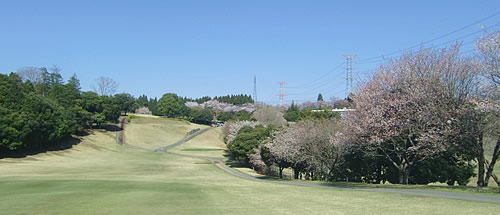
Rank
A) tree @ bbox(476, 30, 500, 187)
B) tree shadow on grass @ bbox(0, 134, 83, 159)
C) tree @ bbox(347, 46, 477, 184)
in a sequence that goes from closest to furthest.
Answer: tree @ bbox(476, 30, 500, 187)
tree @ bbox(347, 46, 477, 184)
tree shadow on grass @ bbox(0, 134, 83, 159)

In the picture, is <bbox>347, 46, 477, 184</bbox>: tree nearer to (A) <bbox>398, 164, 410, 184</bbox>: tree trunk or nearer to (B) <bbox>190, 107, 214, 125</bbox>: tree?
(A) <bbox>398, 164, 410, 184</bbox>: tree trunk

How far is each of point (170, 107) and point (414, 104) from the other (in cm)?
14017

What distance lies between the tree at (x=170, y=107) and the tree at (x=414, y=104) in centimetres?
13454

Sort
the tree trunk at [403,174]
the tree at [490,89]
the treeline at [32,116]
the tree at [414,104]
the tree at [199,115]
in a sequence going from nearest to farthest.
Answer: the tree at [490,89] → the tree at [414,104] → the tree trunk at [403,174] → the treeline at [32,116] → the tree at [199,115]

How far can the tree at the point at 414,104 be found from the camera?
25.5m

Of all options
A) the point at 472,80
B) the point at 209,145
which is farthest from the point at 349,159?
the point at 209,145

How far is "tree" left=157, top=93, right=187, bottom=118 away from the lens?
15925 cm

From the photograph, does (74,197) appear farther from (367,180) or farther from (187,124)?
(187,124)

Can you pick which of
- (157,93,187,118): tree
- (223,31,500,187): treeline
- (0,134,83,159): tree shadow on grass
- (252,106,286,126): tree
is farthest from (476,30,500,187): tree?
(157,93,187,118): tree

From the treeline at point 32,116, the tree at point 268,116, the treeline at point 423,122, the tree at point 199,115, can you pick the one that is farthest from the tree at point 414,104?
the tree at point 199,115

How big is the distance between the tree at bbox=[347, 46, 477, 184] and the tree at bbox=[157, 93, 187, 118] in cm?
13454

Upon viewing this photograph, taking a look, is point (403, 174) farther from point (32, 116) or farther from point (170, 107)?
point (170, 107)

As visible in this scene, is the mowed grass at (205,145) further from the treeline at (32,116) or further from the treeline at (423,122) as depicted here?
the treeline at (423,122)

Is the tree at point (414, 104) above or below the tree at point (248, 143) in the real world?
above
